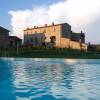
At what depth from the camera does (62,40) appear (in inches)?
2783

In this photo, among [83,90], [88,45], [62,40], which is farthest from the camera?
[62,40]

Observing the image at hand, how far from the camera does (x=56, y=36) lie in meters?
73.1

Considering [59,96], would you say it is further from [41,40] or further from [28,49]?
[41,40]

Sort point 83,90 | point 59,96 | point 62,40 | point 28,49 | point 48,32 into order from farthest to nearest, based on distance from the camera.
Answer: point 48,32
point 62,40
point 28,49
point 83,90
point 59,96

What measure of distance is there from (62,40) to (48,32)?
23.4ft

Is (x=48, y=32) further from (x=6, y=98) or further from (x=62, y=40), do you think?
(x=6, y=98)

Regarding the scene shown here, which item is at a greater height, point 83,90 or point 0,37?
point 0,37

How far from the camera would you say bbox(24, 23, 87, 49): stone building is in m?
68.9

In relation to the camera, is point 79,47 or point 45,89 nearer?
point 45,89

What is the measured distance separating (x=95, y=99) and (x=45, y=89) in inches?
108

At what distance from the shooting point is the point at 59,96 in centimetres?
1055

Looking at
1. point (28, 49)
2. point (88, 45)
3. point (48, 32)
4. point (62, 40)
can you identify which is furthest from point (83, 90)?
point (48, 32)

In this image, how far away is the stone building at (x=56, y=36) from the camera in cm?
6888

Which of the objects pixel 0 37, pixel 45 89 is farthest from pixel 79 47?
pixel 45 89
